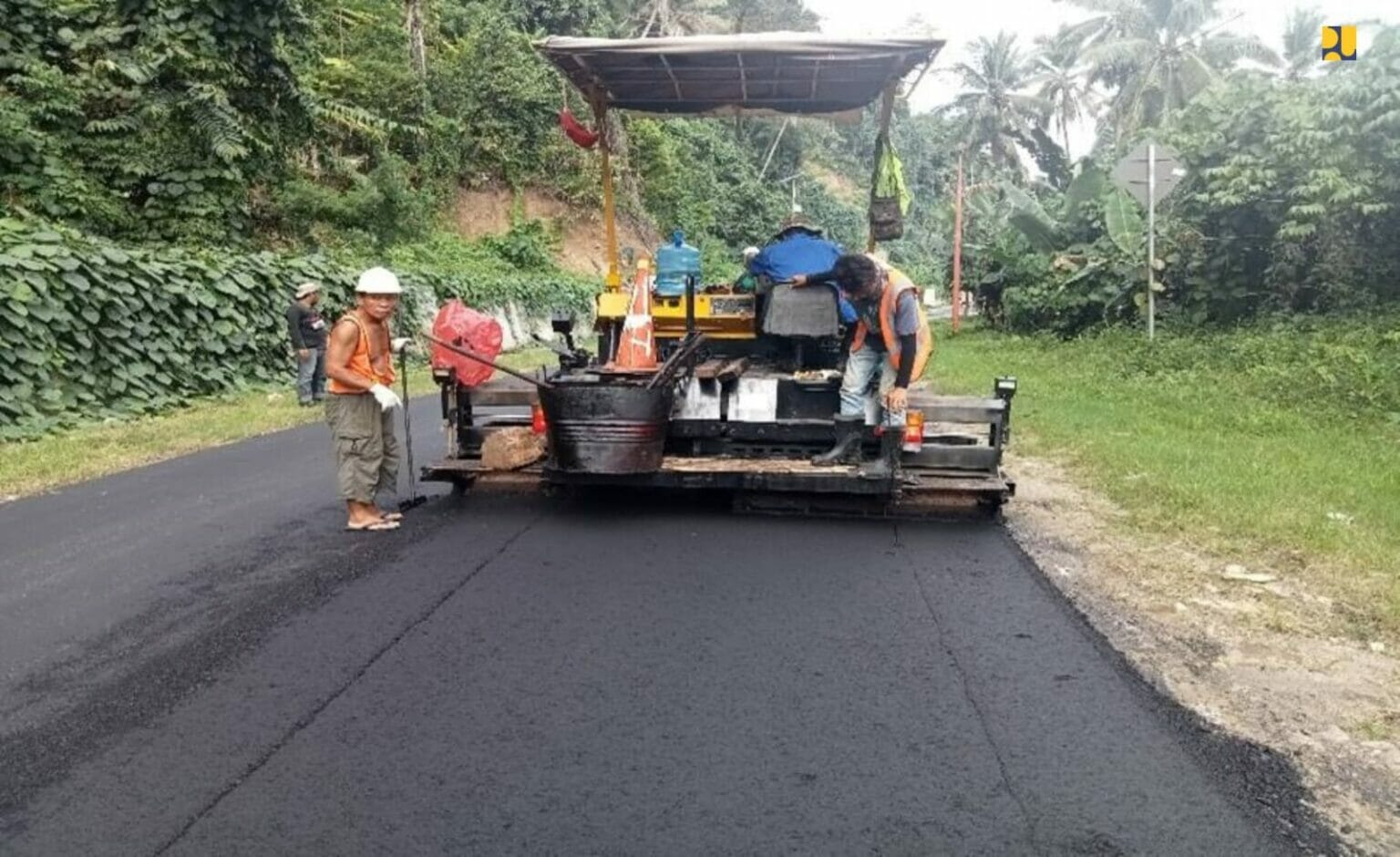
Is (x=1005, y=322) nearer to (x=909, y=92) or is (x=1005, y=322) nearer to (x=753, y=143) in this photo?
(x=909, y=92)

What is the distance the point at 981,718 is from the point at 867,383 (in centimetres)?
319

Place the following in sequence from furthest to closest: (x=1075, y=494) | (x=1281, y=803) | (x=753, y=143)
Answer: (x=753, y=143), (x=1075, y=494), (x=1281, y=803)

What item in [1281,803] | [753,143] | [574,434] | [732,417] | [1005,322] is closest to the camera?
[1281,803]

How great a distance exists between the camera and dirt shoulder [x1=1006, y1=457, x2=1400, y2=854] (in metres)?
3.34

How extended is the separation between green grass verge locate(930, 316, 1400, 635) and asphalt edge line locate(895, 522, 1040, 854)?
185cm

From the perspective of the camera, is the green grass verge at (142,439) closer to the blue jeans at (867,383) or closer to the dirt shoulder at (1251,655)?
the blue jeans at (867,383)

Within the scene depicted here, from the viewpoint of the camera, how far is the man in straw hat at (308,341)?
41.9 feet

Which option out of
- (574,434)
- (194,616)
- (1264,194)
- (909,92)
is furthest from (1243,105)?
(194,616)

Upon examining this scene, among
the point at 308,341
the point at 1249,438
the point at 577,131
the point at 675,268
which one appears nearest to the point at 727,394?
the point at 675,268

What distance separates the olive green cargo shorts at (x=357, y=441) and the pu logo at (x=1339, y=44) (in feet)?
41.6

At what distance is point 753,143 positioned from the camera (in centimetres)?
4753

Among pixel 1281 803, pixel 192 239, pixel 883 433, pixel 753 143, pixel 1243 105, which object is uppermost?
pixel 753 143

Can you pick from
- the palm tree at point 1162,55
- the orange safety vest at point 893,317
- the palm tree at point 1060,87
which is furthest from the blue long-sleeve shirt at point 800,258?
the palm tree at point 1060,87

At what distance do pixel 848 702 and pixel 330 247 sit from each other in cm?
2062
